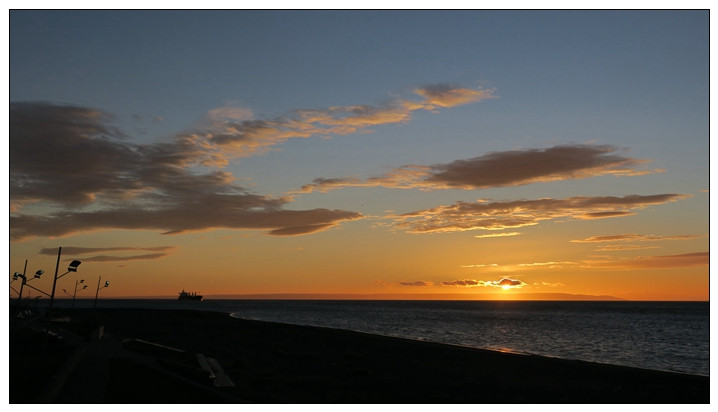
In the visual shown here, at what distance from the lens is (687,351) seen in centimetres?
6619

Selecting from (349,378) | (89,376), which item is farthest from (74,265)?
(349,378)

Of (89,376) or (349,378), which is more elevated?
(89,376)

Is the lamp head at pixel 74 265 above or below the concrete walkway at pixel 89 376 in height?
above

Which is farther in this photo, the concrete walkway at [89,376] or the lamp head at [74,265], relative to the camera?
the lamp head at [74,265]

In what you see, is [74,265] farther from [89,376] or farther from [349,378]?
[349,378]

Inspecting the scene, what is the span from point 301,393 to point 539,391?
44.3 ft

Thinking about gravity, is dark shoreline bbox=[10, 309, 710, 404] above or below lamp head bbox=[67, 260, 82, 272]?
below

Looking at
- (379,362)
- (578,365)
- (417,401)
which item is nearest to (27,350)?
(379,362)

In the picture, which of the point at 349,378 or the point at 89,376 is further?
Result: the point at 349,378

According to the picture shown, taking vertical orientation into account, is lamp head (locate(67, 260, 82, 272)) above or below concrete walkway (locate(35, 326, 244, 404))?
above

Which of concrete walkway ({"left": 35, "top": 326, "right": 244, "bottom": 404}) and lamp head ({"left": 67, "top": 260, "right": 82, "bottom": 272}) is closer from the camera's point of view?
concrete walkway ({"left": 35, "top": 326, "right": 244, "bottom": 404})

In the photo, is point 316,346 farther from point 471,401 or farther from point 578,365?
point 471,401

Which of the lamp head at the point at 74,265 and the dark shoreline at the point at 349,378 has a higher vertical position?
the lamp head at the point at 74,265

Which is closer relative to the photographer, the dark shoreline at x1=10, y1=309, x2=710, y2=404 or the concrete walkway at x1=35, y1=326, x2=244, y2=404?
the concrete walkway at x1=35, y1=326, x2=244, y2=404
